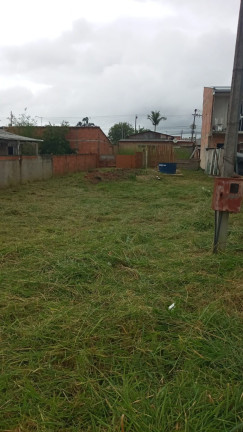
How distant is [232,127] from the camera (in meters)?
3.97

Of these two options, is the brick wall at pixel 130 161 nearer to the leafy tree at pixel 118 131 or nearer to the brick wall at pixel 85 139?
the brick wall at pixel 85 139

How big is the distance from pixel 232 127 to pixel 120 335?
10.1ft

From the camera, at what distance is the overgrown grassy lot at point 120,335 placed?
5.57 ft

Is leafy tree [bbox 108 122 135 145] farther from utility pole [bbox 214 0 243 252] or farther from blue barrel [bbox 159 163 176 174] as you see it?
utility pole [bbox 214 0 243 252]

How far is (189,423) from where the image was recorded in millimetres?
1596

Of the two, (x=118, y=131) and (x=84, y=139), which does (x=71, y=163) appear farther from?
(x=118, y=131)

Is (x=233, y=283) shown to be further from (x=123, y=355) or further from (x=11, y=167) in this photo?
(x=11, y=167)

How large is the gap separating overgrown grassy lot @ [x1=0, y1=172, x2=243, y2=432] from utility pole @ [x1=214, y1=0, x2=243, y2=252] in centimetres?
31

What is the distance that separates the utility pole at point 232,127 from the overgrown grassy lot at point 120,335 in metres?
0.31

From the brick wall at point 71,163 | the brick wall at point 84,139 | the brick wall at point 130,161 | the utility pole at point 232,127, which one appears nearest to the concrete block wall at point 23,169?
the brick wall at point 71,163

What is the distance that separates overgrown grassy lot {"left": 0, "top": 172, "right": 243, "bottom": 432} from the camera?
1699 mm

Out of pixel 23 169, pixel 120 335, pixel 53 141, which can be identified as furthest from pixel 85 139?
pixel 120 335

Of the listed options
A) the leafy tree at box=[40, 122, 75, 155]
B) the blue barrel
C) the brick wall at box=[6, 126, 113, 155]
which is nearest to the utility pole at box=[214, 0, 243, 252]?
the blue barrel

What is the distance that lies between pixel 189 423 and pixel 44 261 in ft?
8.84
